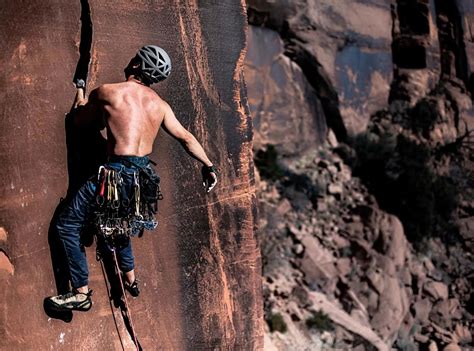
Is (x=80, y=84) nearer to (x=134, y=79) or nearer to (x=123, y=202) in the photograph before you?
(x=134, y=79)

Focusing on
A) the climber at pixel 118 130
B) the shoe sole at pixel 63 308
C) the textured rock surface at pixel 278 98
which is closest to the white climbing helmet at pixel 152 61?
the climber at pixel 118 130

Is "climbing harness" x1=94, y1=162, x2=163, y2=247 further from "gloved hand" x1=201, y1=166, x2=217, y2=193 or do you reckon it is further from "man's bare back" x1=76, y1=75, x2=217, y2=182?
"gloved hand" x1=201, y1=166, x2=217, y2=193

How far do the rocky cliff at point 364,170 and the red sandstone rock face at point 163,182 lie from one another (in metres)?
2.84

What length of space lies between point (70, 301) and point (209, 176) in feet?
4.58

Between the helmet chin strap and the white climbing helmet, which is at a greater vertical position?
the white climbing helmet

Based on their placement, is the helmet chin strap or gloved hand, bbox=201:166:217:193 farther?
gloved hand, bbox=201:166:217:193

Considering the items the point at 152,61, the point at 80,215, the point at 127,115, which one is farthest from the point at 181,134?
the point at 80,215

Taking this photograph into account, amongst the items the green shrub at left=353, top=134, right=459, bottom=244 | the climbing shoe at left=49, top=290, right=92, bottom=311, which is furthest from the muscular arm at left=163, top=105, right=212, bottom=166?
the green shrub at left=353, top=134, right=459, bottom=244

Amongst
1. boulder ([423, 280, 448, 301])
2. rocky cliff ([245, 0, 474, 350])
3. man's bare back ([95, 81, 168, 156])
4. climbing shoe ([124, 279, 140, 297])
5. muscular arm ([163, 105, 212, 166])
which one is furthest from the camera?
boulder ([423, 280, 448, 301])

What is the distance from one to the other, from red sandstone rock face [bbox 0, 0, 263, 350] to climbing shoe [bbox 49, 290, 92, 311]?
16cm

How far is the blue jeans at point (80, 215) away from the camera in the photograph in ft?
13.5

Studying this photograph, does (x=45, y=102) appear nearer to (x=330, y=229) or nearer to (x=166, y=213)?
(x=166, y=213)

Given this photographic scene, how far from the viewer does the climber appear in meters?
4.07

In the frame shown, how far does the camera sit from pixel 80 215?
4.16 metres
